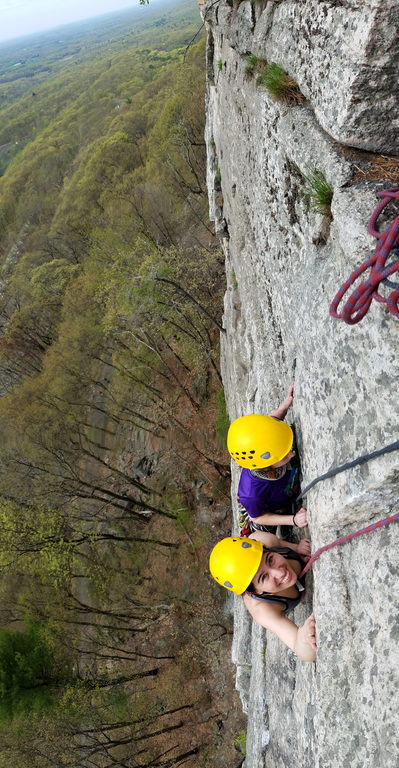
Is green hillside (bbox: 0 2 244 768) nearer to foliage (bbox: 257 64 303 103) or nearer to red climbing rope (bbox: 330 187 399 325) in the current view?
foliage (bbox: 257 64 303 103)

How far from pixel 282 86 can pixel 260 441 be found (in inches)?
144

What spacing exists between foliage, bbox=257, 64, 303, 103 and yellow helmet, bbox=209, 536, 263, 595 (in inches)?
174

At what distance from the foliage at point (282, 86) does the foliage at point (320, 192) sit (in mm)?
1211

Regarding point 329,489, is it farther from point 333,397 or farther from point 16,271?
point 16,271

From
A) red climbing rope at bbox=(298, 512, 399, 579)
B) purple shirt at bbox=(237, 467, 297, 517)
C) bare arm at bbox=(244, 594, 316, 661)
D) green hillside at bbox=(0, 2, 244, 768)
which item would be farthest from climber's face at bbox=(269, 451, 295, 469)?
green hillside at bbox=(0, 2, 244, 768)

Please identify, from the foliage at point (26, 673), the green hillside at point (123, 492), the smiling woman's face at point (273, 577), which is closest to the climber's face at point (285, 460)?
the smiling woman's face at point (273, 577)

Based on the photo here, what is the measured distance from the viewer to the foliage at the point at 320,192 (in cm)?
364

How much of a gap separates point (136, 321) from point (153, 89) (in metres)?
50.8

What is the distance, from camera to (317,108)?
3.89m

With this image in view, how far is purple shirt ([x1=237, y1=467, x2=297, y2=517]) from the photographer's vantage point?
4.89m

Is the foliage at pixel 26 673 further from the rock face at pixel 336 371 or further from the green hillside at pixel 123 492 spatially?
the rock face at pixel 336 371

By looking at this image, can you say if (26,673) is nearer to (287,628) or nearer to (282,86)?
(287,628)

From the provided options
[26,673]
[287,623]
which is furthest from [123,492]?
[287,623]

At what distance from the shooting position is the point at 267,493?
498cm
